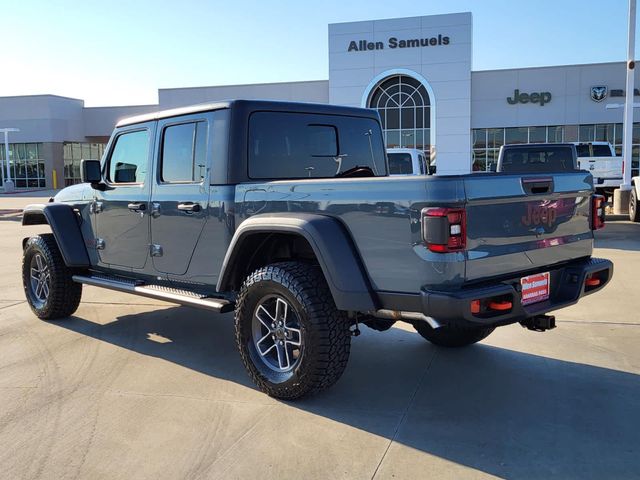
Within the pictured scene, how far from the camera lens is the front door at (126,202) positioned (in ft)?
16.5

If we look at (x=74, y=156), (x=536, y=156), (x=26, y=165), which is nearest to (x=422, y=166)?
(x=536, y=156)

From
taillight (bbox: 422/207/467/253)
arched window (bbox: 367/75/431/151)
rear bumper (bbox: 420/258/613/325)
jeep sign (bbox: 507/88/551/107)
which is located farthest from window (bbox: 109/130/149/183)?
jeep sign (bbox: 507/88/551/107)

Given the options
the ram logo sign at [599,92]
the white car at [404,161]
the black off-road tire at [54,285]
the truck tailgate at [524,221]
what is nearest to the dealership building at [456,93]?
the ram logo sign at [599,92]

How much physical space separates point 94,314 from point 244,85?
108ft

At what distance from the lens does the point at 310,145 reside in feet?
15.7

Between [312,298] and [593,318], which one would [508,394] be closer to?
[312,298]

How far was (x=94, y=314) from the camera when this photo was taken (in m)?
6.52

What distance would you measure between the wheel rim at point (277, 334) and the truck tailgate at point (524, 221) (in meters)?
1.25

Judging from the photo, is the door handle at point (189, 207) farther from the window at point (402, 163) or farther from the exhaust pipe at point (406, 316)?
the window at point (402, 163)

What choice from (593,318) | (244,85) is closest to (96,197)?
(593,318)

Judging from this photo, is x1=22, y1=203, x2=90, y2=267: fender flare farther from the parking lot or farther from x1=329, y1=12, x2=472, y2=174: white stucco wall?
x1=329, y1=12, x2=472, y2=174: white stucco wall

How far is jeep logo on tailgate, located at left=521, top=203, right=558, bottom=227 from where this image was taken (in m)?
3.61

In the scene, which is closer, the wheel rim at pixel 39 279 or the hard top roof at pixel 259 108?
the hard top roof at pixel 259 108

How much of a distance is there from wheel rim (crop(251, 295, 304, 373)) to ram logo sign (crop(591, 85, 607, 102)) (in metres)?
32.7
